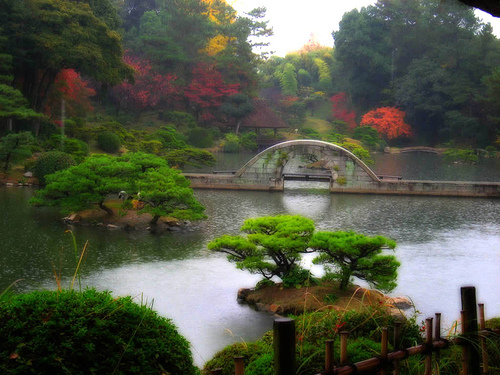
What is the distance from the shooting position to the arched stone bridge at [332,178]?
20.1 m

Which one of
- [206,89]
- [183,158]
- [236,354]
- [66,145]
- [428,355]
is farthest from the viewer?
[206,89]

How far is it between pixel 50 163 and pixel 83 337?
17.7m

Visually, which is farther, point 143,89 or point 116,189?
point 143,89

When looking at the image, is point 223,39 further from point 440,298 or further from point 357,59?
point 440,298

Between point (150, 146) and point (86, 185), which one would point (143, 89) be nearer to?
point (150, 146)

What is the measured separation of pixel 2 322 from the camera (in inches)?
102

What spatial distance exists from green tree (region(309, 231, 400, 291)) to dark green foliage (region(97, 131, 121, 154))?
17.2 m

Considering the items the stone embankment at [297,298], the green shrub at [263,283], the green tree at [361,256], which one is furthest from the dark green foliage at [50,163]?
the green tree at [361,256]

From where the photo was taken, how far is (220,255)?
1150 centimetres

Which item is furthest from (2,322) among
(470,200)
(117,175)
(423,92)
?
(423,92)

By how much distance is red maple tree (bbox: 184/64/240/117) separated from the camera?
37844 millimetres

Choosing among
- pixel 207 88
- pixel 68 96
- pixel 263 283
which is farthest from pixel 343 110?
pixel 263 283

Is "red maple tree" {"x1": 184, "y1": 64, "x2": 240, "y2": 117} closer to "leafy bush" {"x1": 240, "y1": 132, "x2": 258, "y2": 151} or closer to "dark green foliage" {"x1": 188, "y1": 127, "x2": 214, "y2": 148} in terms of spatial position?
"leafy bush" {"x1": 240, "y1": 132, "x2": 258, "y2": 151}

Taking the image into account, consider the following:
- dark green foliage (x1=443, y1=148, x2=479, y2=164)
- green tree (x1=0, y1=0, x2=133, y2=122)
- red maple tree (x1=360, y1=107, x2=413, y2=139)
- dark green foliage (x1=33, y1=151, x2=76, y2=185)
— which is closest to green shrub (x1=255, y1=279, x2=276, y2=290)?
dark green foliage (x1=33, y1=151, x2=76, y2=185)
